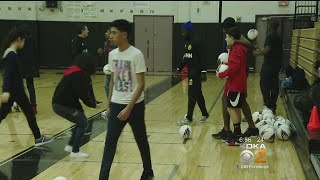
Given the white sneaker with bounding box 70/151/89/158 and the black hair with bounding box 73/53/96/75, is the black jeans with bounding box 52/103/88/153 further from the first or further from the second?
the black hair with bounding box 73/53/96/75

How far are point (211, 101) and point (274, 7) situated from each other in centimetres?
812

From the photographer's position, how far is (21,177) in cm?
488

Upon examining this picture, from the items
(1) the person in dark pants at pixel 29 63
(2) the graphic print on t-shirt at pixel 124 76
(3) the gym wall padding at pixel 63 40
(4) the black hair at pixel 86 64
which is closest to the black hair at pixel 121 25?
(2) the graphic print on t-shirt at pixel 124 76

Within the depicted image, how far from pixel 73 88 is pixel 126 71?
1.40 metres

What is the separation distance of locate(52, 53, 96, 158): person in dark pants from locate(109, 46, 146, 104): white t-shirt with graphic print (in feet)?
3.63

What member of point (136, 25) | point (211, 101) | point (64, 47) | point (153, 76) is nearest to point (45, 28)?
point (64, 47)

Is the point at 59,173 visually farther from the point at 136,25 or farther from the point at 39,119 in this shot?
the point at 136,25

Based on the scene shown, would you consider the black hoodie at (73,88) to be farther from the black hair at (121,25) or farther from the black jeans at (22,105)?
the black hair at (121,25)

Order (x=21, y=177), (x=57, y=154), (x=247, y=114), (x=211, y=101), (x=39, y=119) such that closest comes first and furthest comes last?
(x=21, y=177), (x=57, y=154), (x=247, y=114), (x=39, y=119), (x=211, y=101)

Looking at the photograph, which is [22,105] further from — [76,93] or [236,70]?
[236,70]

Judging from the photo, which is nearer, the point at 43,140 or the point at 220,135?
the point at 43,140

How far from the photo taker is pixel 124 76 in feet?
13.5

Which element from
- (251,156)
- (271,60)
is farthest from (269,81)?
(251,156)

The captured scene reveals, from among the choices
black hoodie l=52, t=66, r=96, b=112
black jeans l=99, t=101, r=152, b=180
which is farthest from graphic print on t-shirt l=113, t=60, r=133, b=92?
black hoodie l=52, t=66, r=96, b=112
